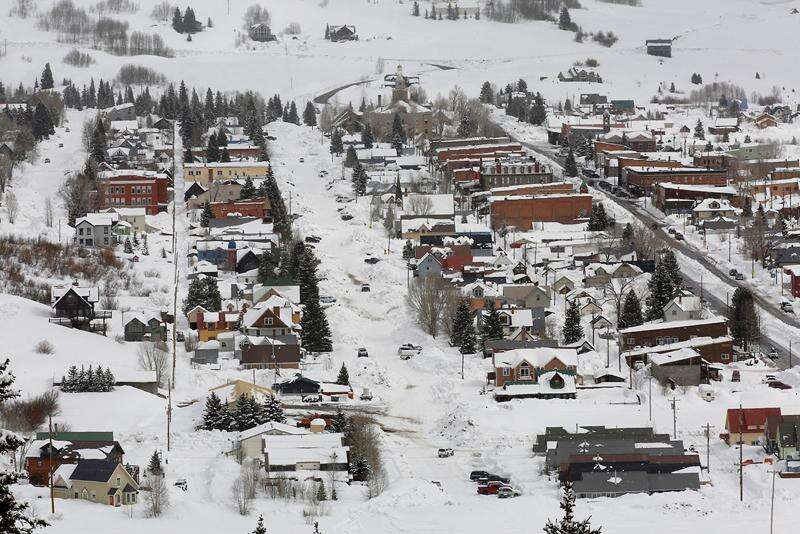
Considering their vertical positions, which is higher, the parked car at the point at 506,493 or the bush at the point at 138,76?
the parked car at the point at 506,493

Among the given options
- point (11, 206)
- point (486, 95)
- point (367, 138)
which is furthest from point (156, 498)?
point (486, 95)

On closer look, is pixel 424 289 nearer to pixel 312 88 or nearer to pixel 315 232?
pixel 315 232

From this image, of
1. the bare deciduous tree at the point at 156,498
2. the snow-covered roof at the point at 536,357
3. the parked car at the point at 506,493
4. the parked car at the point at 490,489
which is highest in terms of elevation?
the bare deciduous tree at the point at 156,498

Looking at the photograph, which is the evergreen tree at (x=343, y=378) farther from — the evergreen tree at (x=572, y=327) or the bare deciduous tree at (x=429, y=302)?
the evergreen tree at (x=572, y=327)

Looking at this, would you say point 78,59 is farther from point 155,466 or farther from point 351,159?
point 155,466

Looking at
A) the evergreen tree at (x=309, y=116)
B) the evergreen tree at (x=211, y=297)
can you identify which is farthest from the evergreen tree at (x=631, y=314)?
the evergreen tree at (x=309, y=116)

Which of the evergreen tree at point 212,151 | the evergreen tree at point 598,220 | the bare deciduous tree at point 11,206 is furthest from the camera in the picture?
the evergreen tree at point 212,151

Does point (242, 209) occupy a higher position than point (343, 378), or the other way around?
point (343, 378)
